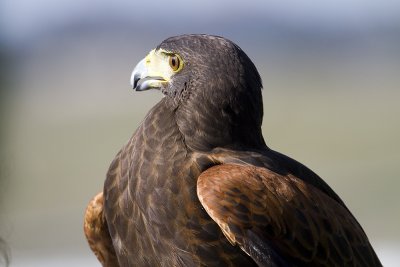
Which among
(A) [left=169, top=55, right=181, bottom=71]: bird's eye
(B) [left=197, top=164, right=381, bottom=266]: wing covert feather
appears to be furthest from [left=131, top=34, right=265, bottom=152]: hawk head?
(B) [left=197, top=164, right=381, bottom=266]: wing covert feather

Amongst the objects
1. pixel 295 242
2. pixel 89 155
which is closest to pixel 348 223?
pixel 295 242

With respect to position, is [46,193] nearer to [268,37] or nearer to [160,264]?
[160,264]

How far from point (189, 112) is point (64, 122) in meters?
25.3

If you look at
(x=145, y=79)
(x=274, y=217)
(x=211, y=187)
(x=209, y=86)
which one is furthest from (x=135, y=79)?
(x=274, y=217)

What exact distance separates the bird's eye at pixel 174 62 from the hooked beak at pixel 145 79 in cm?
10

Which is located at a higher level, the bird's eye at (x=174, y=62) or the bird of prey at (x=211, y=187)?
the bird's eye at (x=174, y=62)

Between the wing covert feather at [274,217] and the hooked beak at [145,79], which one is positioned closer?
the wing covert feather at [274,217]

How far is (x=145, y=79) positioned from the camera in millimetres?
7320

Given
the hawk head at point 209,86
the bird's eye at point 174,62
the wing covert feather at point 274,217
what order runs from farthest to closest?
1. the bird's eye at point 174,62
2. the hawk head at point 209,86
3. the wing covert feather at point 274,217

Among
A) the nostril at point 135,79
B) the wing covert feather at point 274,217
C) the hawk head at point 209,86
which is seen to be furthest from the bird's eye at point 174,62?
the wing covert feather at point 274,217

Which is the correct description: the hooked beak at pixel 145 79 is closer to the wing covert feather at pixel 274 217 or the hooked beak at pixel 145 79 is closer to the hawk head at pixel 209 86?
the hawk head at pixel 209 86

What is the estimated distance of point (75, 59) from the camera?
48906mm

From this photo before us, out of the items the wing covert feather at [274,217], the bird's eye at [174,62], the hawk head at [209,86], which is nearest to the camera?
the wing covert feather at [274,217]

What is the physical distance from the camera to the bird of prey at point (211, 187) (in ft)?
22.0
